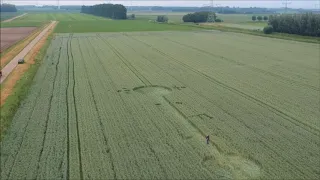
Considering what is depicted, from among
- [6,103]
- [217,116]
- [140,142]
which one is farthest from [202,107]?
[6,103]

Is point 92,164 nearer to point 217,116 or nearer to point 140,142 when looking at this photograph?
point 140,142

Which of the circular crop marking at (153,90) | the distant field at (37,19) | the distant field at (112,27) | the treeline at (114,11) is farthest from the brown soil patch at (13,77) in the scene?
the treeline at (114,11)

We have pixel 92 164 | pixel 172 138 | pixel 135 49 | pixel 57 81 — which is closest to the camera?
pixel 92 164

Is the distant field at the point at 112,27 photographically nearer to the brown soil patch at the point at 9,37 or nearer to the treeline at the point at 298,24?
the brown soil patch at the point at 9,37

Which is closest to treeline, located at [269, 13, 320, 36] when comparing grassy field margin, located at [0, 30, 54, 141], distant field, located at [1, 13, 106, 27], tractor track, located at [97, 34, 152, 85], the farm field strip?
the farm field strip

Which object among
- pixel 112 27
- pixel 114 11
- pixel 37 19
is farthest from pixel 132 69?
pixel 114 11

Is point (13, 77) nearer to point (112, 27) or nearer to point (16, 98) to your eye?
point (16, 98)
